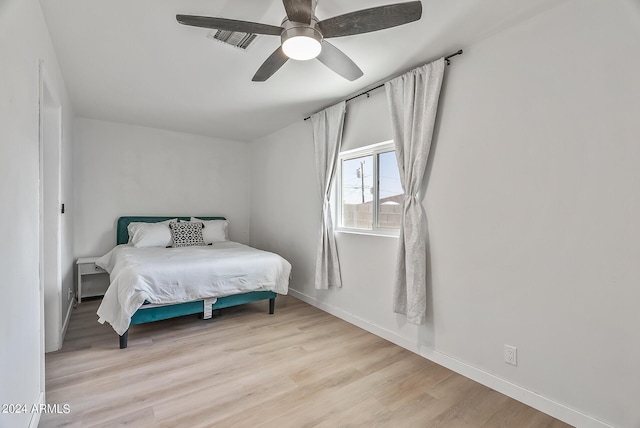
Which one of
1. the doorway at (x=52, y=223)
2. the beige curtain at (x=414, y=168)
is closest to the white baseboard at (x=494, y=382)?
the beige curtain at (x=414, y=168)

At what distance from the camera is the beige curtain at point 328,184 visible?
3.22 metres

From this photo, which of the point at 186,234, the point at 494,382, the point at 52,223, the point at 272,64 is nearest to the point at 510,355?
the point at 494,382

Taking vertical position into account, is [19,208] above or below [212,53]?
below

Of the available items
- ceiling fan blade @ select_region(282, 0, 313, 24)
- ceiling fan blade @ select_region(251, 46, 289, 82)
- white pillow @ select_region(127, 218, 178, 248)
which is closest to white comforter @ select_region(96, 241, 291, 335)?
white pillow @ select_region(127, 218, 178, 248)

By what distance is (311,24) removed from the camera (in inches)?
62.0

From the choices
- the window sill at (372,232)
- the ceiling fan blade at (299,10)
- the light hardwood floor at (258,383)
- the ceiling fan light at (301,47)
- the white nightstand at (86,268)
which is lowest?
the light hardwood floor at (258,383)

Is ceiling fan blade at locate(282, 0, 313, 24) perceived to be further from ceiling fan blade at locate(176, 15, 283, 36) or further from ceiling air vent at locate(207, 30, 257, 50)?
ceiling air vent at locate(207, 30, 257, 50)

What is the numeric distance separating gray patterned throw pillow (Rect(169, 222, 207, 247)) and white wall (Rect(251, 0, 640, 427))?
3002 mm

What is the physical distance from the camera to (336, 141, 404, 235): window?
279 cm

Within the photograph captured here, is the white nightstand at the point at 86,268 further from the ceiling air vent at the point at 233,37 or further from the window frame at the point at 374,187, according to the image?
the ceiling air vent at the point at 233,37

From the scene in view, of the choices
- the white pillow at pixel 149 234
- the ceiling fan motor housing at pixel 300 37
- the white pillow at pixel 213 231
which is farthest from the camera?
the white pillow at pixel 213 231

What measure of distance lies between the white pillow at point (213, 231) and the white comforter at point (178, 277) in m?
0.89

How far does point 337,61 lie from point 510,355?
2.18 metres

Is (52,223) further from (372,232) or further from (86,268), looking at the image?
(372,232)
